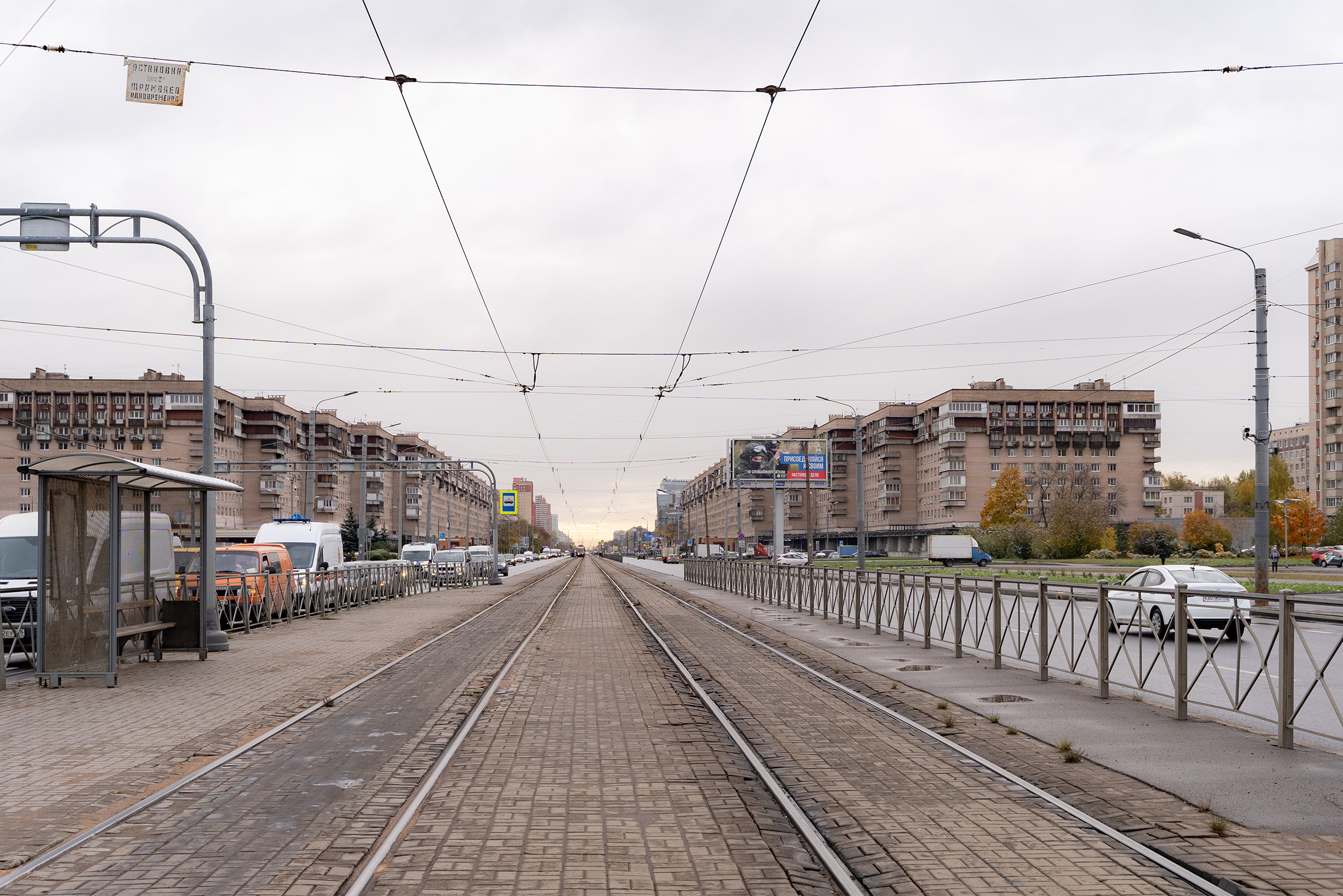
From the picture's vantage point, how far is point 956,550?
77.6m

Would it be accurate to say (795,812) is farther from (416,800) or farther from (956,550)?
(956,550)

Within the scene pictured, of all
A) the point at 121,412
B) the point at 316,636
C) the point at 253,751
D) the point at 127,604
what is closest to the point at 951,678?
the point at 253,751

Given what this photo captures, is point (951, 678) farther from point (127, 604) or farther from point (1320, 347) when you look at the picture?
point (1320, 347)

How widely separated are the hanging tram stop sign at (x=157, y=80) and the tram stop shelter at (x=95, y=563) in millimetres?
4844

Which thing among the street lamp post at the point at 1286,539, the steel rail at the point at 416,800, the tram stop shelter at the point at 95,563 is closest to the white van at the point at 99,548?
the tram stop shelter at the point at 95,563

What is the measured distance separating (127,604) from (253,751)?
7265 millimetres

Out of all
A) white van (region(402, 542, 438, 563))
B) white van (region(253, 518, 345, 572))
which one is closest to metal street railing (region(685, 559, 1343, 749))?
white van (region(253, 518, 345, 572))

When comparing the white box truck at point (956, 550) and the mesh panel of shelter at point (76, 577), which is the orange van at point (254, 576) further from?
the white box truck at point (956, 550)

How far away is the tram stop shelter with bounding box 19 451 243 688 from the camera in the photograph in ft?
40.9

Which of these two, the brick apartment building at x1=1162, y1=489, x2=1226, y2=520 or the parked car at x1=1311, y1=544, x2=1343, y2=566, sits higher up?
the brick apartment building at x1=1162, y1=489, x2=1226, y2=520

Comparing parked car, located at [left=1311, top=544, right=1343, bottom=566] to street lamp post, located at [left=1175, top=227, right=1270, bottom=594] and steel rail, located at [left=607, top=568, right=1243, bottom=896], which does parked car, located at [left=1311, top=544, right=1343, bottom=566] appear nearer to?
street lamp post, located at [left=1175, top=227, right=1270, bottom=594]

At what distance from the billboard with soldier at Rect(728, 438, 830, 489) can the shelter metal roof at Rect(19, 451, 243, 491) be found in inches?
2094

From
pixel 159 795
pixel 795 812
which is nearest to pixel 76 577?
pixel 159 795

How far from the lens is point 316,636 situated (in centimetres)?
2106
